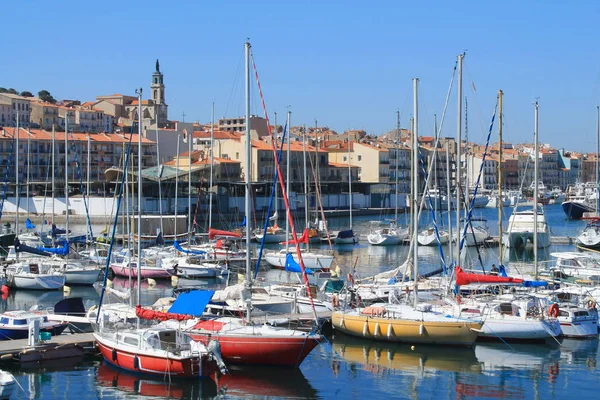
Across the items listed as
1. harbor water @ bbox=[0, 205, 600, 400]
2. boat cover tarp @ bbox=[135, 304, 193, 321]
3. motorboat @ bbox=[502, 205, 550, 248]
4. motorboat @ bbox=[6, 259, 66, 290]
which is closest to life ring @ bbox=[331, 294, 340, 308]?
harbor water @ bbox=[0, 205, 600, 400]

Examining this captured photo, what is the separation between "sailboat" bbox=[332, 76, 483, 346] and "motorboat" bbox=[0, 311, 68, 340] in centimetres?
747

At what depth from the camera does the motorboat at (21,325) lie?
23.8 meters

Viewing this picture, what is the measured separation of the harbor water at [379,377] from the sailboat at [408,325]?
27cm

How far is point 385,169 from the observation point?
4225 inches

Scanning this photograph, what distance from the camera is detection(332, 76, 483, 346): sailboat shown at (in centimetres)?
2375

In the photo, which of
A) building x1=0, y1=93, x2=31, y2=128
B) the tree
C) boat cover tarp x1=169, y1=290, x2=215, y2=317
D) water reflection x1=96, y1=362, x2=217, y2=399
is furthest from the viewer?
the tree

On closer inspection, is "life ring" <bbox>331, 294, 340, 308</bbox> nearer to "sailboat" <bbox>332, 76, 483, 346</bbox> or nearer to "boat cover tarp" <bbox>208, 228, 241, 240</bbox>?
"sailboat" <bbox>332, 76, 483, 346</bbox>

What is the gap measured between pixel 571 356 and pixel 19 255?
2680cm

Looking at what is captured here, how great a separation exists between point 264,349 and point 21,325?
23.1ft

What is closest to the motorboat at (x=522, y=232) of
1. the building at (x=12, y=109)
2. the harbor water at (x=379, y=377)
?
the harbor water at (x=379, y=377)

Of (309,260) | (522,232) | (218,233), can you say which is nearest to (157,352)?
(309,260)

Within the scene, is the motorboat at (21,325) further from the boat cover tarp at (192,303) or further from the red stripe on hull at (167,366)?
the boat cover tarp at (192,303)

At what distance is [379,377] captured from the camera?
70.5 ft

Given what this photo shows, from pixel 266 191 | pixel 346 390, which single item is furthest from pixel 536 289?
pixel 266 191
